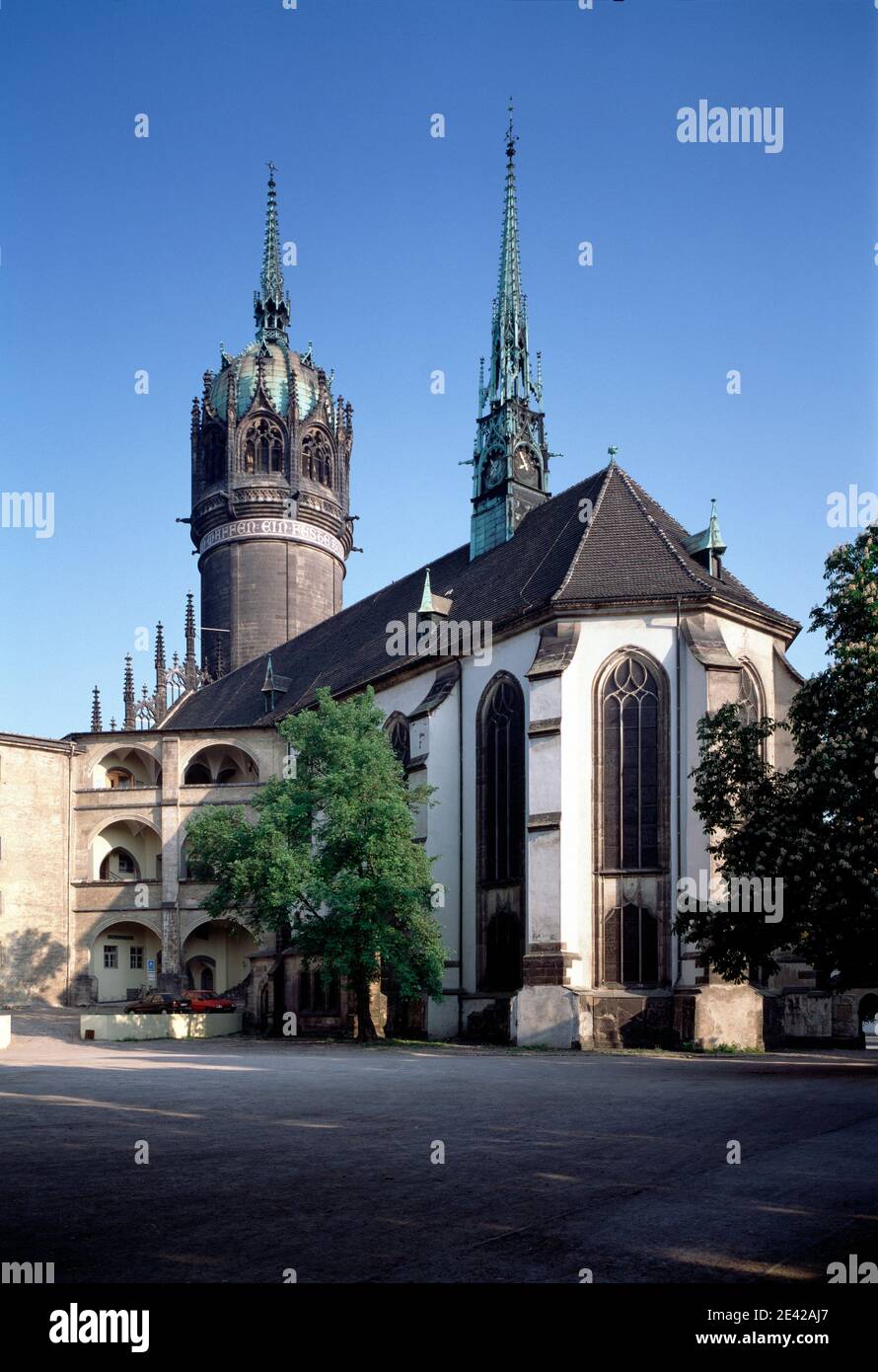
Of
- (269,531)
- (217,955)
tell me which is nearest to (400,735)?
(217,955)

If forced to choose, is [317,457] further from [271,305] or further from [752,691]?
[752,691]

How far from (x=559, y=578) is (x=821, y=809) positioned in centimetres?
1486

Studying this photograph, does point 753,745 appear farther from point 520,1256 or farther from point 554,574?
point 520,1256

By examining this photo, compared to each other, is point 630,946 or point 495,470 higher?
point 495,470

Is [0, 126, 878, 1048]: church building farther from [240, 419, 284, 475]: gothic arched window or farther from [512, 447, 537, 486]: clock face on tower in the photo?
[240, 419, 284, 475]: gothic arched window

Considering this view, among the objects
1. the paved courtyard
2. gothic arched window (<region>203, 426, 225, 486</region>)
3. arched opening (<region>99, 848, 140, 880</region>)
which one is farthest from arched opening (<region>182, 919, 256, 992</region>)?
the paved courtyard

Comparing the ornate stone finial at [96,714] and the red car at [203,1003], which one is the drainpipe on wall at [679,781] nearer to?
the red car at [203,1003]

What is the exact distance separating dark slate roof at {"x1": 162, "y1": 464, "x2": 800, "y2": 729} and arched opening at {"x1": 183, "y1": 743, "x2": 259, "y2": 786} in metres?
5.87

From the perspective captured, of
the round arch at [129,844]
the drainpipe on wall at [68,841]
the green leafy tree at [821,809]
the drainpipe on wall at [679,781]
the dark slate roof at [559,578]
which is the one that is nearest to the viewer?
the green leafy tree at [821,809]

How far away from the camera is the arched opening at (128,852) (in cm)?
5809

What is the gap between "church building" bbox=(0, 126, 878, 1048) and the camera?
32250 millimetres

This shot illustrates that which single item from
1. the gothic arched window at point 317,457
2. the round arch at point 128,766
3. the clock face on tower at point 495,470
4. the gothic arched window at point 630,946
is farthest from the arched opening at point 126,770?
the gothic arched window at point 630,946

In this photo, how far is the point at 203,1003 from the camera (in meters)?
42.3

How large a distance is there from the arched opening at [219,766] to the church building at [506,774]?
0.16 metres
